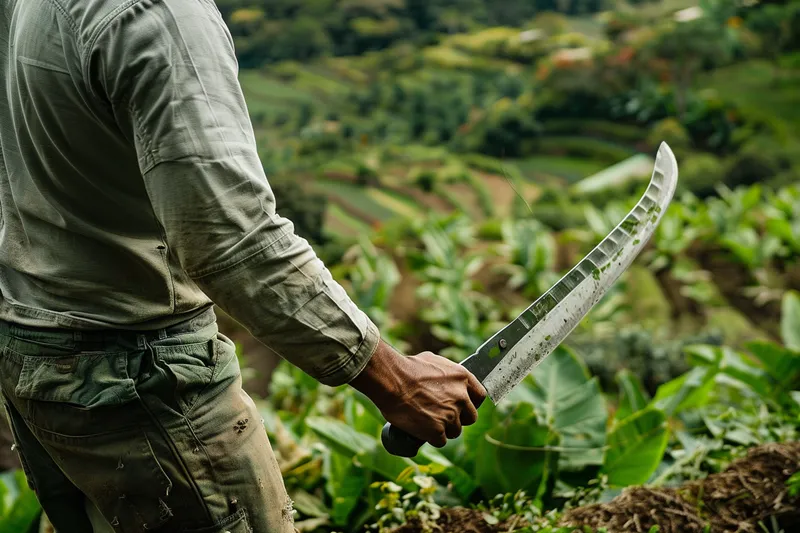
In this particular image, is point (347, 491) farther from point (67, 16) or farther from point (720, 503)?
point (67, 16)

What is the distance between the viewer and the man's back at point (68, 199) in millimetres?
1503

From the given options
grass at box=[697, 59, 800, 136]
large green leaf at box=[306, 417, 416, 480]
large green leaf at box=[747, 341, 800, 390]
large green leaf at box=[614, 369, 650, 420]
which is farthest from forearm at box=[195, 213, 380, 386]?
grass at box=[697, 59, 800, 136]

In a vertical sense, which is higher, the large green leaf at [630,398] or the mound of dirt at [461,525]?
the mound of dirt at [461,525]

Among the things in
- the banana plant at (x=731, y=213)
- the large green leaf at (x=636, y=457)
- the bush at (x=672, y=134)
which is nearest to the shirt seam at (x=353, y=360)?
the large green leaf at (x=636, y=457)

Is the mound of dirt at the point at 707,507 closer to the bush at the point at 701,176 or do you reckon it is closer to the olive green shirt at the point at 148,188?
the olive green shirt at the point at 148,188

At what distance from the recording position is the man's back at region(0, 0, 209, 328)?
150cm

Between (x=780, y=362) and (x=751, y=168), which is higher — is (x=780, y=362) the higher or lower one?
the higher one

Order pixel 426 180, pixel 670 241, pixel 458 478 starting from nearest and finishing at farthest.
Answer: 1. pixel 458 478
2. pixel 670 241
3. pixel 426 180

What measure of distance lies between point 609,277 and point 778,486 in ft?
4.32

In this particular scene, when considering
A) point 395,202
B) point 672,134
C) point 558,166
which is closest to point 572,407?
point 395,202

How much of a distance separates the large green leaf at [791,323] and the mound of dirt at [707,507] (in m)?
1.60

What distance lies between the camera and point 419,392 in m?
1.61

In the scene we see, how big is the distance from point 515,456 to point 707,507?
26.5 inches

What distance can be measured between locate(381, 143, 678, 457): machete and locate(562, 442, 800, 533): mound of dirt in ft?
3.05
